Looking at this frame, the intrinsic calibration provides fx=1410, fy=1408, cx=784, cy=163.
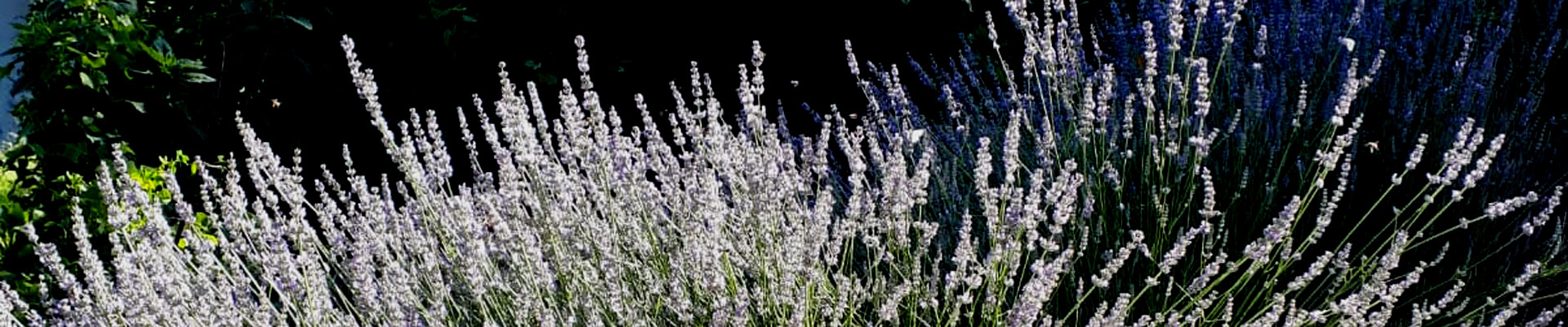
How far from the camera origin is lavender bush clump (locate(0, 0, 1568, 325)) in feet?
6.33

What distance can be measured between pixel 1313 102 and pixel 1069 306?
673mm

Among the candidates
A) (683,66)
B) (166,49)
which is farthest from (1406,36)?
(166,49)

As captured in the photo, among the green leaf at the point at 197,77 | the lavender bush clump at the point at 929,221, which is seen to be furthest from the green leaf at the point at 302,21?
the lavender bush clump at the point at 929,221

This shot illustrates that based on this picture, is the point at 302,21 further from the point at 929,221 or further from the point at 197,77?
the point at 929,221

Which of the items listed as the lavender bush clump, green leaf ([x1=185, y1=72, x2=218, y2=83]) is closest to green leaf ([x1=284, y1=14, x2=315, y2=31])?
green leaf ([x1=185, y1=72, x2=218, y2=83])

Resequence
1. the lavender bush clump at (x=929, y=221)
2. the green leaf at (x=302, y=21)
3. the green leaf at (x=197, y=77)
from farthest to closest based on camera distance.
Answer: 1. the green leaf at (x=302, y=21)
2. the green leaf at (x=197, y=77)
3. the lavender bush clump at (x=929, y=221)

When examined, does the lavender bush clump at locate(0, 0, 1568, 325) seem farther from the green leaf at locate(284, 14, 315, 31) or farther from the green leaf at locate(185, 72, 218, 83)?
the green leaf at locate(284, 14, 315, 31)

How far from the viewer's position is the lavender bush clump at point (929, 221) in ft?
6.33

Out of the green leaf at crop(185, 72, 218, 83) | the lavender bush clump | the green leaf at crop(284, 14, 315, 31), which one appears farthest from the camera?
the green leaf at crop(284, 14, 315, 31)

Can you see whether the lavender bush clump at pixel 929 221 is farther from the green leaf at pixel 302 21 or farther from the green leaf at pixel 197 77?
the green leaf at pixel 302 21

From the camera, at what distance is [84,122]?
3045 millimetres

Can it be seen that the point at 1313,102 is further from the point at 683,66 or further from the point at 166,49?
the point at 166,49

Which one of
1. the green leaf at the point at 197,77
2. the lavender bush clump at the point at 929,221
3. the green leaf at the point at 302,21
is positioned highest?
the green leaf at the point at 302,21

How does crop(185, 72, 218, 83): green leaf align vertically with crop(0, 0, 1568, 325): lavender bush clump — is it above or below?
above
